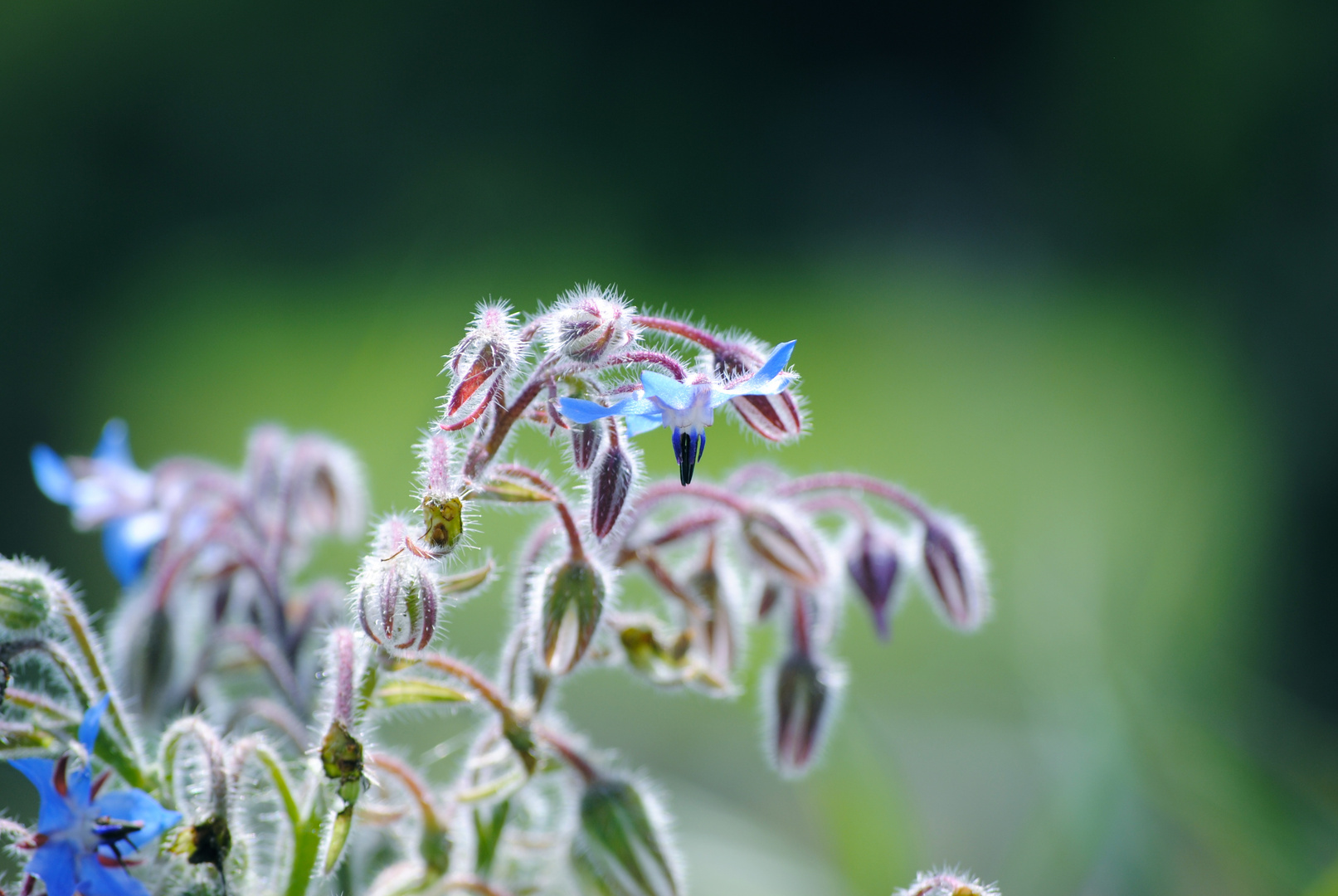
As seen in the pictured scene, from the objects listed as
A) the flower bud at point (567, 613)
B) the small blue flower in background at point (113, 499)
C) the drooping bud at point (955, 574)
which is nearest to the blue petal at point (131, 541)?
the small blue flower in background at point (113, 499)

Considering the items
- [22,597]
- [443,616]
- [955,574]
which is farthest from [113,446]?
[955,574]

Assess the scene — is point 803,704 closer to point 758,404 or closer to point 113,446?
point 758,404

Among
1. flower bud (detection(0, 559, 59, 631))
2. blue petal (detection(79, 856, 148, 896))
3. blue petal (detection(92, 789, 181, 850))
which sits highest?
flower bud (detection(0, 559, 59, 631))

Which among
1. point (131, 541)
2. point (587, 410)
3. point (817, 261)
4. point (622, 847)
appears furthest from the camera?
point (817, 261)

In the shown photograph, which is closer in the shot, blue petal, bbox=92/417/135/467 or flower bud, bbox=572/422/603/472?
flower bud, bbox=572/422/603/472

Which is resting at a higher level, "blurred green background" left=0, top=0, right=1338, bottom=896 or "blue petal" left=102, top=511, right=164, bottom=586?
"blurred green background" left=0, top=0, right=1338, bottom=896

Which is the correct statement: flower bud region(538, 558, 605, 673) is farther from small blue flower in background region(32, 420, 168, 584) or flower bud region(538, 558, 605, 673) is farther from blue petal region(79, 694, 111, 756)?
small blue flower in background region(32, 420, 168, 584)

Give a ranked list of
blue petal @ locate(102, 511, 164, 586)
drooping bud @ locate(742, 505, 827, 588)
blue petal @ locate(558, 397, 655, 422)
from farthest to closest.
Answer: blue petal @ locate(102, 511, 164, 586)
drooping bud @ locate(742, 505, 827, 588)
blue petal @ locate(558, 397, 655, 422)

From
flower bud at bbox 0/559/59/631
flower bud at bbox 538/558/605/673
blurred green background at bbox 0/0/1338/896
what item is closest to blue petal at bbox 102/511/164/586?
flower bud at bbox 0/559/59/631
